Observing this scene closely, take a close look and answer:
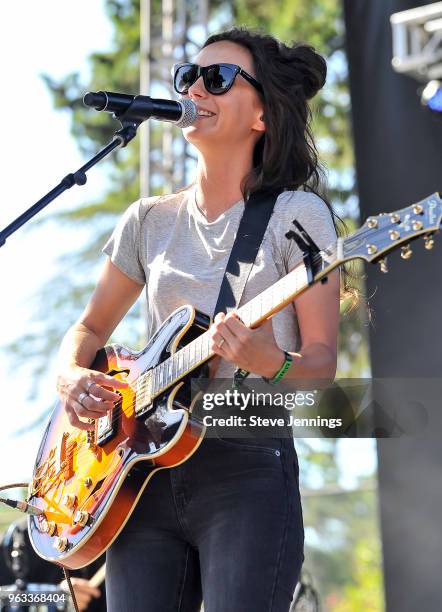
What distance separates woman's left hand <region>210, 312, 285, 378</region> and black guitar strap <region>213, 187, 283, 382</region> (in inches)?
10.2

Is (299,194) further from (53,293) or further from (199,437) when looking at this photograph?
(53,293)

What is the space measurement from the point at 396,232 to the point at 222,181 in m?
0.79

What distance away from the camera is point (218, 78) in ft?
9.64

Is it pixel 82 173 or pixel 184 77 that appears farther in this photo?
pixel 184 77

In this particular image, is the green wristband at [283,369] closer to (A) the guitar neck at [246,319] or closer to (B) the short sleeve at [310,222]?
(A) the guitar neck at [246,319]

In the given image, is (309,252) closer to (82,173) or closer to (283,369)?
(283,369)


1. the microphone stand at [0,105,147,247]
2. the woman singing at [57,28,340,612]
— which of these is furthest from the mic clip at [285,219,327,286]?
the microphone stand at [0,105,147,247]

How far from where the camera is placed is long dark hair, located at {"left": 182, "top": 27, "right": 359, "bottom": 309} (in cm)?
290

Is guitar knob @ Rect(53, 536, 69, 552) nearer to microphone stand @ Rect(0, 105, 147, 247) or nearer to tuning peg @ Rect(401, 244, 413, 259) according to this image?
microphone stand @ Rect(0, 105, 147, 247)


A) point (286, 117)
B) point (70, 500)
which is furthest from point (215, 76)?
point (70, 500)

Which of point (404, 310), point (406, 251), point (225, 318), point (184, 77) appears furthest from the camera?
point (404, 310)

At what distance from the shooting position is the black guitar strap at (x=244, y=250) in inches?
105

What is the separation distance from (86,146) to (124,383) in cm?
1238

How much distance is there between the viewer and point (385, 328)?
5980 millimetres
